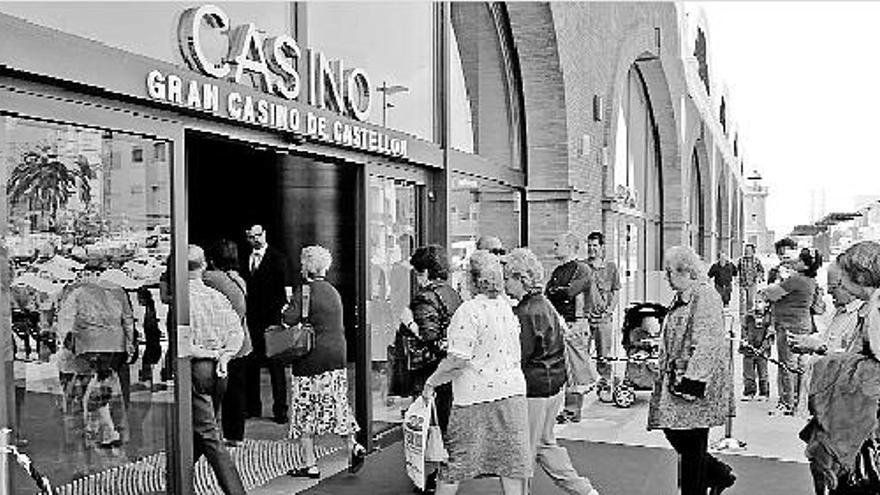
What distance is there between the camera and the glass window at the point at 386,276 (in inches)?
290

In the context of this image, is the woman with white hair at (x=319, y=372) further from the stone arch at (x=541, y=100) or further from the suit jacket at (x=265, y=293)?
the stone arch at (x=541, y=100)

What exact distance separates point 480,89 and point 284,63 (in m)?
4.45

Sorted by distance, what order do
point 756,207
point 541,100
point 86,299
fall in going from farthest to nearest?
point 756,207
point 541,100
point 86,299

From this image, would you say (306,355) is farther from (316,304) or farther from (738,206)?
(738,206)

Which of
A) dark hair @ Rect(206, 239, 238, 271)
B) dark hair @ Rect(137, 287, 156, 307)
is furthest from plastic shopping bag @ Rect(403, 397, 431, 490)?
dark hair @ Rect(206, 239, 238, 271)

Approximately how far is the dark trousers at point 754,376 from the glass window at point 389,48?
393 centimetres

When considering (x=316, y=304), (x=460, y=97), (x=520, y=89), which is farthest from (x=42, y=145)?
(x=520, y=89)

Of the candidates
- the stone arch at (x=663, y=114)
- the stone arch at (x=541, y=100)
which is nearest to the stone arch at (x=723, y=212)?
the stone arch at (x=663, y=114)

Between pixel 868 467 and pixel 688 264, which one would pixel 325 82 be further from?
pixel 868 467

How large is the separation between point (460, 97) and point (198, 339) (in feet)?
15.7

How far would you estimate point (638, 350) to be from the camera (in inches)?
369

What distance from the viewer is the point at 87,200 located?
16.3 ft

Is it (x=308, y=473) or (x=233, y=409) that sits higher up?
(x=233, y=409)

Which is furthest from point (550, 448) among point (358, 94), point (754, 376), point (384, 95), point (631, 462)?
point (754, 376)
